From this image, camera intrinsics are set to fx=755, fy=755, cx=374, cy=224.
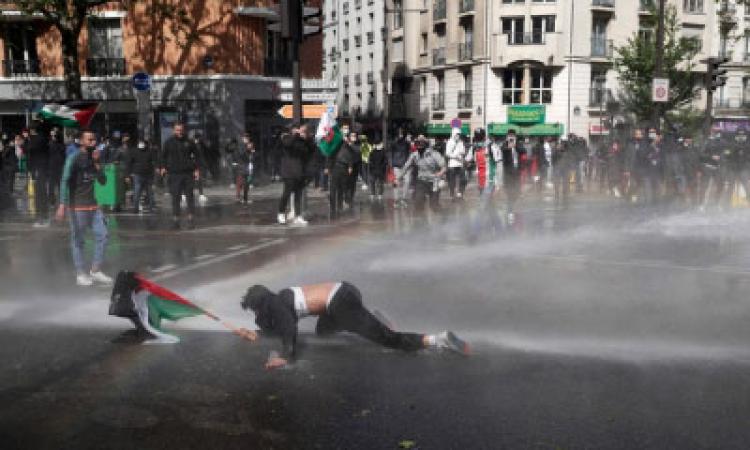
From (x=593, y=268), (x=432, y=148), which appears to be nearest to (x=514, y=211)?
(x=432, y=148)

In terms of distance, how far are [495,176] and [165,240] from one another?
7.62m

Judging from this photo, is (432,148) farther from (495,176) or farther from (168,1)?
(168,1)

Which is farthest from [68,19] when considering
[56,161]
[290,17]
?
[290,17]

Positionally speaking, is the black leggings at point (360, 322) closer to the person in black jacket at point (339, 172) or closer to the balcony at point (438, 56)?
the person in black jacket at point (339, 172)

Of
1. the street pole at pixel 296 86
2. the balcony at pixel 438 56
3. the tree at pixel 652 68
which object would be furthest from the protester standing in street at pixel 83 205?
the balcony at pixel 438 56

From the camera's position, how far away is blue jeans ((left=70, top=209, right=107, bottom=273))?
8156 millimetres

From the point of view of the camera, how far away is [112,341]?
19.3 ft

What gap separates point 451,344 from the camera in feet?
17.5

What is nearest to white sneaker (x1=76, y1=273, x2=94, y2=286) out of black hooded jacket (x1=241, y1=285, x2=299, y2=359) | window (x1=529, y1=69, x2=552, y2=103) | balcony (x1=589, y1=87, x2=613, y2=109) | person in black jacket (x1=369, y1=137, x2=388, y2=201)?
black hooded jacket (x1=241, y1=285, x2=299, y2=359)

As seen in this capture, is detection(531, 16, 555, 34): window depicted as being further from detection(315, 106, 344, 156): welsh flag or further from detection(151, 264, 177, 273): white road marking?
detection(151, 264, 177, 273): white road marking

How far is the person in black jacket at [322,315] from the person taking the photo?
5.14 meters

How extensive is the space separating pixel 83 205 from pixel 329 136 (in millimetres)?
6765

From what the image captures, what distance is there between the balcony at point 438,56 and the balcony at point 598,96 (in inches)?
376

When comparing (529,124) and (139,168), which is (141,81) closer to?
(139,168)
